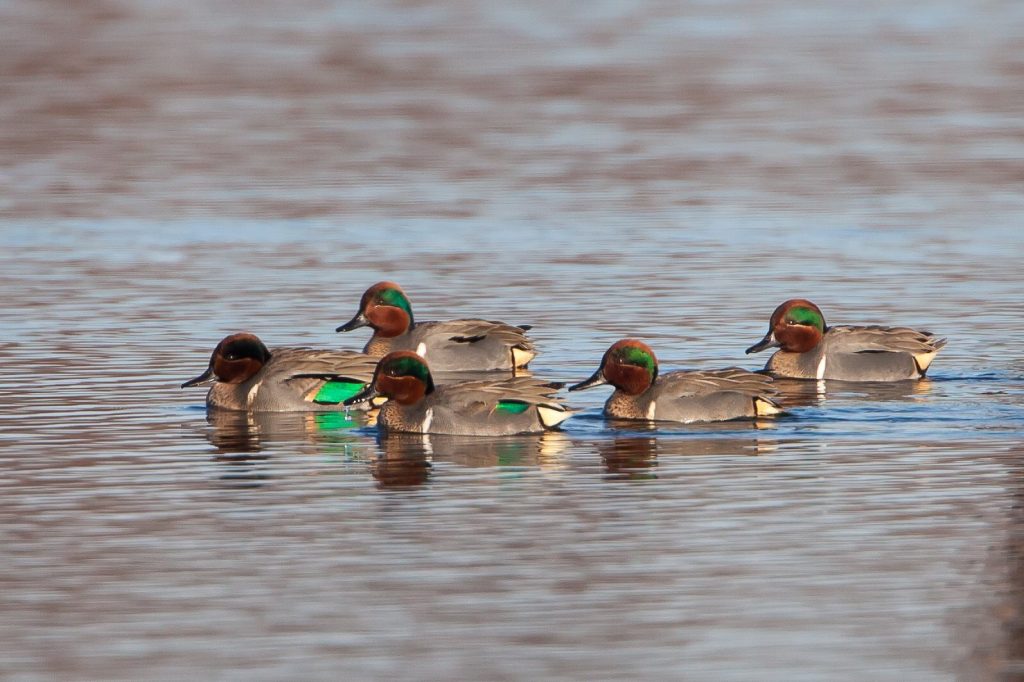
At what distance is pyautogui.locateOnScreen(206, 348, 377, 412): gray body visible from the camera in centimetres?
1367

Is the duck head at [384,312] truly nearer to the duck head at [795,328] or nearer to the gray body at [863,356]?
the duck head at [795,328]

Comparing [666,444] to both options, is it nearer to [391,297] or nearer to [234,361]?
[234,361]

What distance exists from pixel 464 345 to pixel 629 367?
2.53 m

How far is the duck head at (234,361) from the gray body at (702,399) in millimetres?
2298

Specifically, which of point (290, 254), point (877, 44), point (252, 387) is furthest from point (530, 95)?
point (252, 387)

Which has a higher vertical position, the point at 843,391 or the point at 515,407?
the point at 515,407

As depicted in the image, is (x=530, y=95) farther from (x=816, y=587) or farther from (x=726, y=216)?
(x=816, y=587)

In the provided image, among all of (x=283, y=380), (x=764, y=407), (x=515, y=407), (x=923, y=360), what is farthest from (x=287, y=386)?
(x=923, y=360)

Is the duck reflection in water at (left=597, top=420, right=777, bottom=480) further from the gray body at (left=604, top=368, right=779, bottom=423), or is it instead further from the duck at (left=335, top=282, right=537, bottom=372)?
the duck at (left=335, top=282, right=537, bottom=372)

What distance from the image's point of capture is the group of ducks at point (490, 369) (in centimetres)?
1280

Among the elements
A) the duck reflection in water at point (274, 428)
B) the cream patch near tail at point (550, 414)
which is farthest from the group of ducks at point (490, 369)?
the duck reflection in water at point (274, 428)

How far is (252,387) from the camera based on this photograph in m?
13.7

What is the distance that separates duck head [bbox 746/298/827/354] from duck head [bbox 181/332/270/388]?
328cm

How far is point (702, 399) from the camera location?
1298 centimetres
